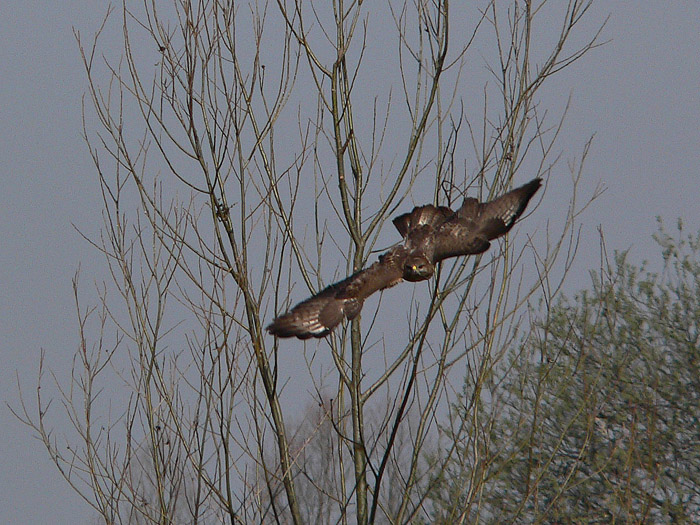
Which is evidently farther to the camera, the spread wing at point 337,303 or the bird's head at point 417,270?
the bird's head at point 417,270

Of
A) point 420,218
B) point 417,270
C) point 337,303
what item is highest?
point 420,218

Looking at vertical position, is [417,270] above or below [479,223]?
below

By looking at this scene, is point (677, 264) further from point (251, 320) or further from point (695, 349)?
point (251, 320)

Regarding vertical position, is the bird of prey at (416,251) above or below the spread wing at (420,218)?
below

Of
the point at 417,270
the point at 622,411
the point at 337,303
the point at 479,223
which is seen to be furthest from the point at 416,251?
the point at 622,411

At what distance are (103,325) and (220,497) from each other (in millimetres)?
1297

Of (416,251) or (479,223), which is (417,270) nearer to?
(416,251)

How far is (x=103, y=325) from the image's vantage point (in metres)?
4.79

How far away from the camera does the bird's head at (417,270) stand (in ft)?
10.5

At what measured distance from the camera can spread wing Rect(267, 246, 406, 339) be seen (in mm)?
2891

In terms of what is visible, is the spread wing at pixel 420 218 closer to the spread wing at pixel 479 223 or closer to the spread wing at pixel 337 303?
the spread wing at pixel 479 223

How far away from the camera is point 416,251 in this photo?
328 centimetres

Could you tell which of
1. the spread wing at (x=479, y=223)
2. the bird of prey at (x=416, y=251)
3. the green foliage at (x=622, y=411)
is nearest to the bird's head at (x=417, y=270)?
the bird of prey at (x=416, y=251)

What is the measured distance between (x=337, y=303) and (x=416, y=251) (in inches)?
17.4
